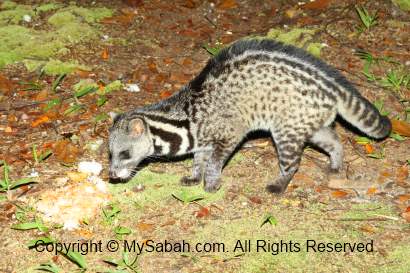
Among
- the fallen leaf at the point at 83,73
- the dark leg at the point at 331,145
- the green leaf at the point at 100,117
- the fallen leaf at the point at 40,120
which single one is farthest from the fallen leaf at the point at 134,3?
the dark leg at the point at 331,145

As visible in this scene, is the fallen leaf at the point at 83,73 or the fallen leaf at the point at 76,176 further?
the fallen leaf at the point at 83,73

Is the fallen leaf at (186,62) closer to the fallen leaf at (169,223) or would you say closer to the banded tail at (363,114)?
the banded tail at (363,114)

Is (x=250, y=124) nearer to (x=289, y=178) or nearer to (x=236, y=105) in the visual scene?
(x=236, y=105)

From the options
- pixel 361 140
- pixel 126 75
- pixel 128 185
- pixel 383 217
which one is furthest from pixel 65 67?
pixel 383 217

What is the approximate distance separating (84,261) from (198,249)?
105 centimetres

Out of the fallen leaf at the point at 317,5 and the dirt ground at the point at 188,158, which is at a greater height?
the fallen leaf at the point at 317,5

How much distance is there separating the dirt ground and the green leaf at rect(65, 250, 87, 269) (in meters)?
0.02

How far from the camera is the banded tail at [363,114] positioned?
20.4 feet

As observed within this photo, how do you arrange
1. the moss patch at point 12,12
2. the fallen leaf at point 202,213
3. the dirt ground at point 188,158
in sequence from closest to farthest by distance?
the dirt ground at point 188,158 < the fallen leaf at point 202,213 < the moss patch at point 12,12

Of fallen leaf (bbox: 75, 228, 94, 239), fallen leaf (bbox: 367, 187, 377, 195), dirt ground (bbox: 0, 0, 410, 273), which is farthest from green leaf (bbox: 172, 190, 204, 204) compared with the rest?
fallen leaf (bbox: 367, 187, 377, 195)

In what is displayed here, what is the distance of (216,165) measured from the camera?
6.34m

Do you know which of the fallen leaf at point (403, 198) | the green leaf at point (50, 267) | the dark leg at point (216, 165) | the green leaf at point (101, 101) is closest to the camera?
the green leaf at point (50, 267)

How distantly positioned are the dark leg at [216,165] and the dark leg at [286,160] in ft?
1.76

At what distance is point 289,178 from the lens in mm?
6320
